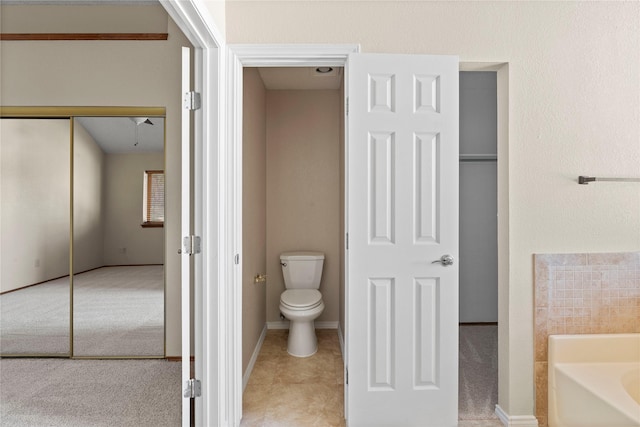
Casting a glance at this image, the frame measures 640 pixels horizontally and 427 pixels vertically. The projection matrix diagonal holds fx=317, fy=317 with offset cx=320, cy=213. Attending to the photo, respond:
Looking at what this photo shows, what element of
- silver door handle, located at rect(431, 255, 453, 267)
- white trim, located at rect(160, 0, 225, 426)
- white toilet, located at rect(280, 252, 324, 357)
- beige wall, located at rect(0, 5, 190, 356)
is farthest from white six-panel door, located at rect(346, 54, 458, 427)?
beige wall, located at rect(0, 5, 190, 356)

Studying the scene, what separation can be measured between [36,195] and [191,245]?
6.46 feet

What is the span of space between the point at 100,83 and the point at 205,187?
1807 millimetres

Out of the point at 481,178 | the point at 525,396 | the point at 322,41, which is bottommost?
the point at 525,396

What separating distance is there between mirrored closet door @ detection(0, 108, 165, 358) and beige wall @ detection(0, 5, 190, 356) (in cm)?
13

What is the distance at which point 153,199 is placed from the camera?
2521 mm

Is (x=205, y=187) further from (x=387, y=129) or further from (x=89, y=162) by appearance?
(x=89, y=162)

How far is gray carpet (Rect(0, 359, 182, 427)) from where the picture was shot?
1.83m

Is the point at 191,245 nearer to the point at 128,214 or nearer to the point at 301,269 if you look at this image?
the point at 128,214

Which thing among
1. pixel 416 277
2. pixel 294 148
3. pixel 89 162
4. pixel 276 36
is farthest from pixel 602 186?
pixel 89 162

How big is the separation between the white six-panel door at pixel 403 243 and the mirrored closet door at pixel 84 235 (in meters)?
1.64

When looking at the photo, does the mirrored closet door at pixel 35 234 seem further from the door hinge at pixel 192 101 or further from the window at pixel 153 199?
the door hinge at pixel 192 101

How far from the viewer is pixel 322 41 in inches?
69.6

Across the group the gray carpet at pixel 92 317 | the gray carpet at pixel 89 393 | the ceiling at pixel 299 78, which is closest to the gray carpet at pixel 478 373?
the gray carpet at pixel 89 393

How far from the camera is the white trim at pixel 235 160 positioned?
1716 millimetres
